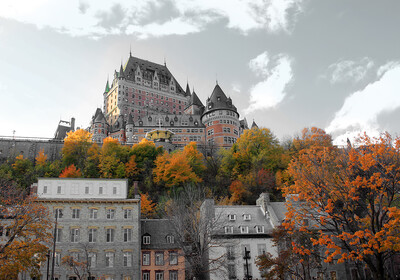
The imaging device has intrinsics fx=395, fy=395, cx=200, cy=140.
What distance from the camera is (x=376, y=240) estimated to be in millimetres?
19688

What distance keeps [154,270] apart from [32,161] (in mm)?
50424

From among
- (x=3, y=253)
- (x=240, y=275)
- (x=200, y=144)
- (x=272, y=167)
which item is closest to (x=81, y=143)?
(x=200, y=144)

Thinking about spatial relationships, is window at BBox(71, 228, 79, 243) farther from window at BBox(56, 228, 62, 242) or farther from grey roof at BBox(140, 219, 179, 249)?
grey roof at BBox(140, 219, 179, 249)

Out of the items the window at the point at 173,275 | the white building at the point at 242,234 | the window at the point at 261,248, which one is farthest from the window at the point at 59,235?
the window at the point at 261,248

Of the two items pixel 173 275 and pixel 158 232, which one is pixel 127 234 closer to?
pixel 158 232

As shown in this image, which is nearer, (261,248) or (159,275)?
(261,248)

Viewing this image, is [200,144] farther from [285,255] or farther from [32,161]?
[285,255]

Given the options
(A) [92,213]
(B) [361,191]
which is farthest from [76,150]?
(B) [361,191]

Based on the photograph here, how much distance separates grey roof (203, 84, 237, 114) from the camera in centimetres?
10888

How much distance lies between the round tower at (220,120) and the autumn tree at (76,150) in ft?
110

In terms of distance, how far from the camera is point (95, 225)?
46.2 meters

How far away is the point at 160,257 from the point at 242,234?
10129 millimetres

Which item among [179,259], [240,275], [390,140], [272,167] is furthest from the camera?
[272,167]

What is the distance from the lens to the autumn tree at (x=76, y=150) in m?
79.6
